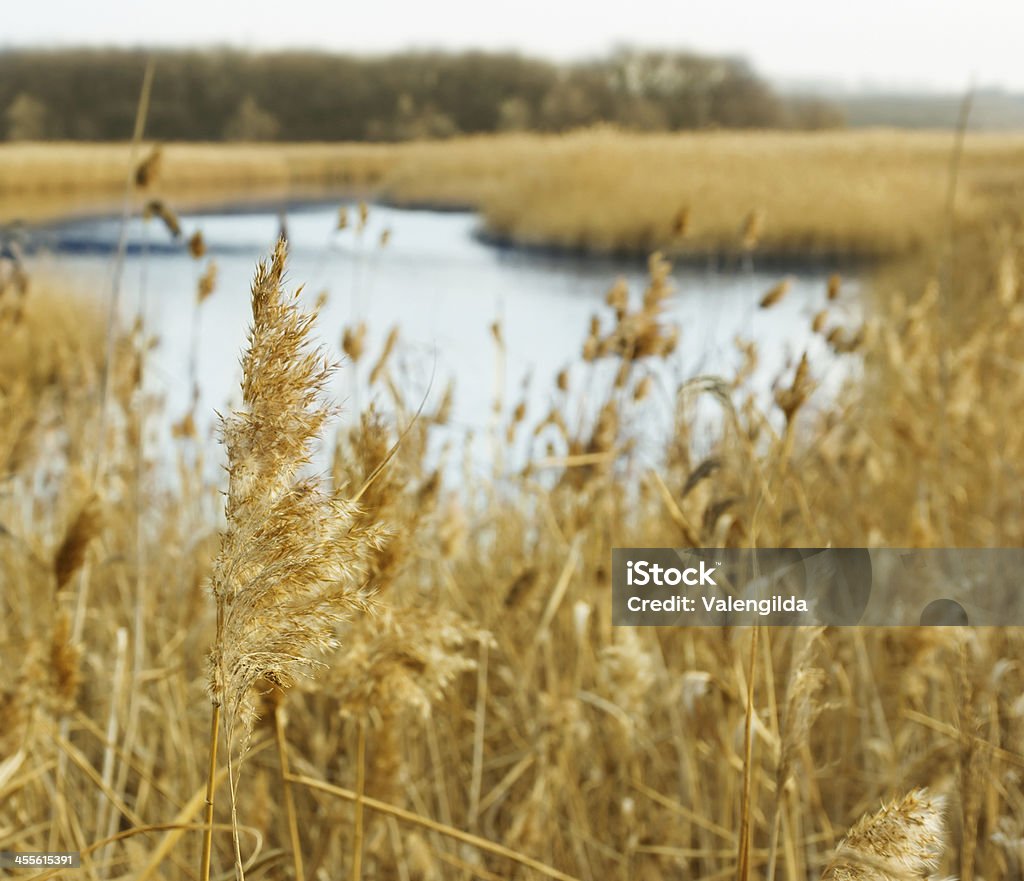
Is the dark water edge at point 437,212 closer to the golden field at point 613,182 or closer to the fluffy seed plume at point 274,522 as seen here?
the golden field at point 613,182

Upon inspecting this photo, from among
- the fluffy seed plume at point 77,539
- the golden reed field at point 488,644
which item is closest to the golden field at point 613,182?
the golden reed field at point 488,644

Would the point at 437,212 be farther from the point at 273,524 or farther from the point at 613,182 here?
the point at 273,524

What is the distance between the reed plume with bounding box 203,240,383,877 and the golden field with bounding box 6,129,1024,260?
6.94 m

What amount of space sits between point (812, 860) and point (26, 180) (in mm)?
9012

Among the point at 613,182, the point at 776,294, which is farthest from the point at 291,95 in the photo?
the point at 776,294

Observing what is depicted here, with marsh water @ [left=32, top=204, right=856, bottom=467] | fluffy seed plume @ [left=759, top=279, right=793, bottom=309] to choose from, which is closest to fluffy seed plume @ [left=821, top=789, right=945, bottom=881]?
marsh water @ [left=32, top=204, right=856, bottom=467]

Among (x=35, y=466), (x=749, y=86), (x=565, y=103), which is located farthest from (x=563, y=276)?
(x=35, y=466)

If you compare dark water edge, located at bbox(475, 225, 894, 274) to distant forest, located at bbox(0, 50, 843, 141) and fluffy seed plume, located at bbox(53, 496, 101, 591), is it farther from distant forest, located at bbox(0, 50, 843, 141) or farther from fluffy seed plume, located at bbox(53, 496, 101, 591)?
fluffy seed plume, located at bbox(53, 496, 101, 591)

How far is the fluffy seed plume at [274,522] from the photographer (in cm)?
49

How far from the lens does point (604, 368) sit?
7.57 feet

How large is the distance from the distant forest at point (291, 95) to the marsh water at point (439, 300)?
0.75m

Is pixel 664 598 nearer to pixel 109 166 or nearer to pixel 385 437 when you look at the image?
pixel 385 437

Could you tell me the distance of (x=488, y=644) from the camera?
3.51ft

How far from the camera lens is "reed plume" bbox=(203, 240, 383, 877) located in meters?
0.49
